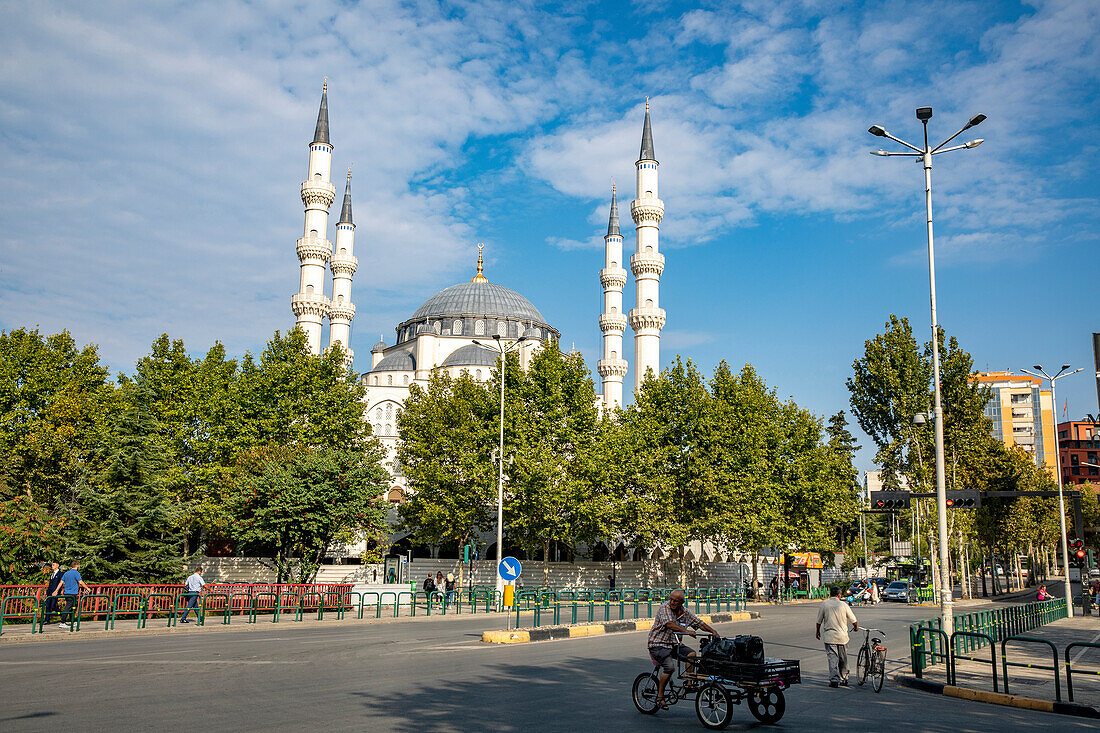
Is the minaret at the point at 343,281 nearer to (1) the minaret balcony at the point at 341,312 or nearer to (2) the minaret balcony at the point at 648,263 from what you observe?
(1) the minaret balcony at the point at 341,312

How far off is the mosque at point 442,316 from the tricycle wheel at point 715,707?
38.7 m

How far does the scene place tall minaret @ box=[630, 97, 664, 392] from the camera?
5784cm

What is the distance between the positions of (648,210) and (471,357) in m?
19.5

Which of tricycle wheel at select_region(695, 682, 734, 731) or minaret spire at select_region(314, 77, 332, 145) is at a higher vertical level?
minaret spire at select_region(314, 77, 332, 145)

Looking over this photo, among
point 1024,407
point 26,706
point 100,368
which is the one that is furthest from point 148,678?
point 1024,407

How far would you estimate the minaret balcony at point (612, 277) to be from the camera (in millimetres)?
63906

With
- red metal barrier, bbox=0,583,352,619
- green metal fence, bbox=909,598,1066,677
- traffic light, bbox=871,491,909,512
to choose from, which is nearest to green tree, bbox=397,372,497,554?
red metal barrier, bbox=0,583,352,619

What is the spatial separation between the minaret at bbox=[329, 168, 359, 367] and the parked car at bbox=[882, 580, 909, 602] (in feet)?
117

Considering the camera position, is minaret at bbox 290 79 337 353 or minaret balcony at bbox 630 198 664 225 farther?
minaret balcony at bbox 630 198 664 225

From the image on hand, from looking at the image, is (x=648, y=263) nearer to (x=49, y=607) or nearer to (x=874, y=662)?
(x=49, y=607)

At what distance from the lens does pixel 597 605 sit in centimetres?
3206

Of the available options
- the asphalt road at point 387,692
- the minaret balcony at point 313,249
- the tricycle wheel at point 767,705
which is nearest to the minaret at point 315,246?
the minaret balcony at point 313,249

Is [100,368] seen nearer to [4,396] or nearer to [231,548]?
[4,396]

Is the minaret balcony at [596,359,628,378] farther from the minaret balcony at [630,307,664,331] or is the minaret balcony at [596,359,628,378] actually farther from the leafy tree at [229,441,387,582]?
the leafy tree at [229,441,387,582]
